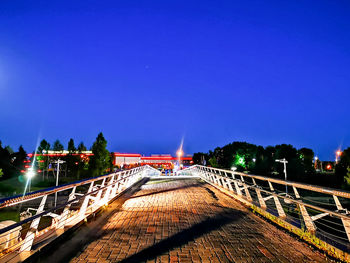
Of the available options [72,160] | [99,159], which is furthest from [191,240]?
[72,160]

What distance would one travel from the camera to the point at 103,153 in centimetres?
5006

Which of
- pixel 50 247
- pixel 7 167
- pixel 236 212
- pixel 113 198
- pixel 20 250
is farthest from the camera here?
pixel 7 167

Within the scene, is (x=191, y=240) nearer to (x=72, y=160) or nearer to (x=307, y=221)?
(x=307, y=221)

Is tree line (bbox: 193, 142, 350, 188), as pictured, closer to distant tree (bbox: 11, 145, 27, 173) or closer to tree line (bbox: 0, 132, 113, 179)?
tree line (bbox: 0, 132, 113, 179)

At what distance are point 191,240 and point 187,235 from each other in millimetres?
326

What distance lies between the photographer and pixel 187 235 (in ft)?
16.3

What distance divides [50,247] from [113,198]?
552cm

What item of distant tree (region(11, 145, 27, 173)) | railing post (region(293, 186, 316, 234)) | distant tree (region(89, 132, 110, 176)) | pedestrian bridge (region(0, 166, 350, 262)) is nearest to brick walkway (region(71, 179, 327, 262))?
pedestrian bridge (region(0, 166, 350, 262))

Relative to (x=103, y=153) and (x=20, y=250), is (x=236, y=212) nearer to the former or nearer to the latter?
(x=20, y=250)

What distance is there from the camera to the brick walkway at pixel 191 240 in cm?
387

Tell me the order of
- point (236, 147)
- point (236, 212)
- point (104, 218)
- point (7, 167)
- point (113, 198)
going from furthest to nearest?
point (236, 147)
point (7, 167)
point (113, 198)
point (236, 212)
point (104, 218)

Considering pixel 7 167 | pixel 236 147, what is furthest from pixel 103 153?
pixel 236 147

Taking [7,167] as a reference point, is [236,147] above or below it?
above

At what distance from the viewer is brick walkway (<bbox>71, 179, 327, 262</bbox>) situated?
3865 mm
